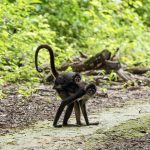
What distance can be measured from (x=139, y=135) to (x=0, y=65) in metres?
3.16

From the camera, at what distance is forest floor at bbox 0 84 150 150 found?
15.7 ft

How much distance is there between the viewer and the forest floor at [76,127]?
15.7ft

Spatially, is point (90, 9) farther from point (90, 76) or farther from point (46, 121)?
point (46, 121)

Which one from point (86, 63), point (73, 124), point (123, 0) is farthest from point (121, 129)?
point (123, 0)

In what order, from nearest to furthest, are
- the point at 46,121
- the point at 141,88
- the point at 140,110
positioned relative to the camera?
1. the point at 46,121
2. the point at 140,110
3. the point at 141,88

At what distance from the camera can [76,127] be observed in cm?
572

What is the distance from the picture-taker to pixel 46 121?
6.22 meters

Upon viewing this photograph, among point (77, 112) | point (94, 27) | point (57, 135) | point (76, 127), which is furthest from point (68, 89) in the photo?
point (94, 27)

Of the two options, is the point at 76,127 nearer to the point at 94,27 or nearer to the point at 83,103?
the point at 83,103

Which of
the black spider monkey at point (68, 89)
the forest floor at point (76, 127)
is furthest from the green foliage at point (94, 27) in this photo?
the black spider monkey at point (68, 89)

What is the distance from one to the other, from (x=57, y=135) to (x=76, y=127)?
53 cm

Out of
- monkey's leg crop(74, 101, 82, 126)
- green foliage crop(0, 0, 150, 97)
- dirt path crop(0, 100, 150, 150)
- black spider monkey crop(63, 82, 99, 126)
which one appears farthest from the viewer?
green foliage crop(0, 0, 150, 97)

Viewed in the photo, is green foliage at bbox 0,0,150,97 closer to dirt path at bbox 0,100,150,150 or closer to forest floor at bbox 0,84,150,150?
forest floor at bbox 0,84,150,150

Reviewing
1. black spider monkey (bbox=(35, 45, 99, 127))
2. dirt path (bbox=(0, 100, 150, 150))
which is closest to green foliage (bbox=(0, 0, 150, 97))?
dirt path (bbox=(0, 100, 150, 150))
